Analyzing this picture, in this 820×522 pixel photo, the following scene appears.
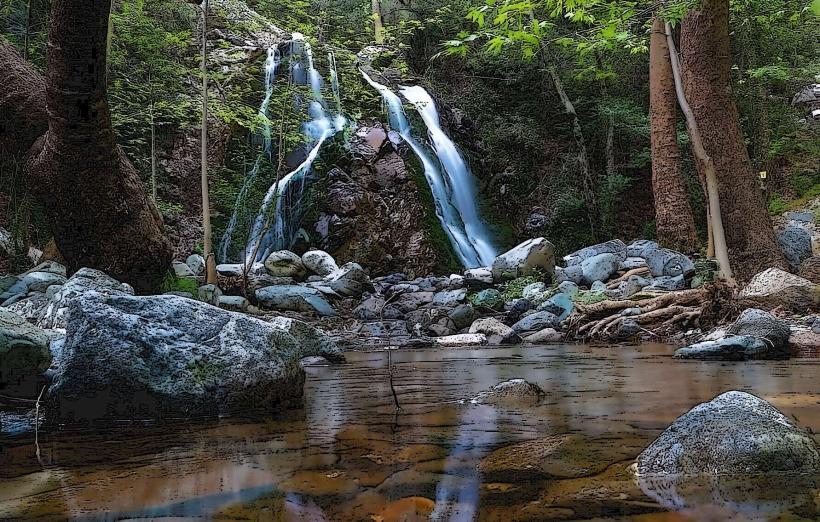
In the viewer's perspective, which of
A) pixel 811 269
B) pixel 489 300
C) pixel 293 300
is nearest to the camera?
pixel 811 269

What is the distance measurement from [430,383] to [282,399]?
1173 millimetres

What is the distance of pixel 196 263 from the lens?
448 inches

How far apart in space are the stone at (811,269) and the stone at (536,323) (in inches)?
147

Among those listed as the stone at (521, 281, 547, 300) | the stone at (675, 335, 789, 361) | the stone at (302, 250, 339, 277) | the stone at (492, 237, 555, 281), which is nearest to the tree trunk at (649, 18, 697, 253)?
the stone at (492, 237, 555, 281)

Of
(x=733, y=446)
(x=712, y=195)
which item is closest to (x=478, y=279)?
(x=712, y=195)

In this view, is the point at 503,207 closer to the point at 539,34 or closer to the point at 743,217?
the point at 743,217

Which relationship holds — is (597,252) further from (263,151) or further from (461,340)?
(263,151)

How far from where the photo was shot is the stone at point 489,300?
9.37m

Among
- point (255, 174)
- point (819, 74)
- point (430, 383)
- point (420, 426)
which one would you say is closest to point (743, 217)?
point (430, 383)

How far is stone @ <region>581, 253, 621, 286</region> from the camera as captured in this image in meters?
9.83

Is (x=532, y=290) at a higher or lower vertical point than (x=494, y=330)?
higher

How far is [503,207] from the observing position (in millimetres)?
16328

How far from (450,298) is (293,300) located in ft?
8.29

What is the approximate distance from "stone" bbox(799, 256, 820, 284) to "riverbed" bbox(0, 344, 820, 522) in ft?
19.1
